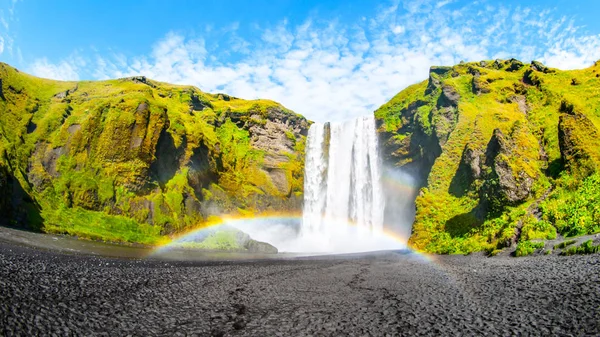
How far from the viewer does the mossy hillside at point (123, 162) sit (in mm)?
45906

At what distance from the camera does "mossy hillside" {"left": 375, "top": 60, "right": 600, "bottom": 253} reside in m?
26.7

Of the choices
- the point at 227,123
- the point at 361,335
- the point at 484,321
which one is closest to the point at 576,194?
the point at 484,321

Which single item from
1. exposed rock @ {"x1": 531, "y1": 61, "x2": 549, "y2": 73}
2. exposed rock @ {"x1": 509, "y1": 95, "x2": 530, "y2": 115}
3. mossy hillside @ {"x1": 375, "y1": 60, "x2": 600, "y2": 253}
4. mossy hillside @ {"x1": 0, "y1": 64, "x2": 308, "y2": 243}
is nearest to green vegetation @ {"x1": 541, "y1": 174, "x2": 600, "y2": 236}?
mossy hillside @ {"x1": 375, "y1": 60, "x2": 600, "y2": 253}

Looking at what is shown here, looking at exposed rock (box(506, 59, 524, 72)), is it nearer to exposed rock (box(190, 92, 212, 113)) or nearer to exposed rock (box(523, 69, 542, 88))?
exposed rock (box(523, 69, 542, 88))

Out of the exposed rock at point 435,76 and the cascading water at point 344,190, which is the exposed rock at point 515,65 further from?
the cascading water at point 344,190

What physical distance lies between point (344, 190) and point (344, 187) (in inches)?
27.0

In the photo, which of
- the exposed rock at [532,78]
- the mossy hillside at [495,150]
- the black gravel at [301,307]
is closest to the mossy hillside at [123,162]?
the mossy hillside at [495,150]

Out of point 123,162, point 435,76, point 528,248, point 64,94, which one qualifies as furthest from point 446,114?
point 64,94

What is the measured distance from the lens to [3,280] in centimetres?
754

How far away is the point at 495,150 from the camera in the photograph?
34625mm

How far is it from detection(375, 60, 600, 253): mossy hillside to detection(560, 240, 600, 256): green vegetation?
5278mm

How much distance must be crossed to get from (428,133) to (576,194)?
32915mm

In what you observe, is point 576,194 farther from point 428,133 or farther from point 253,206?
point 253,206

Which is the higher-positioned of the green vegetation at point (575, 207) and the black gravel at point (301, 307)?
the green vegetation at point (575, 207)
